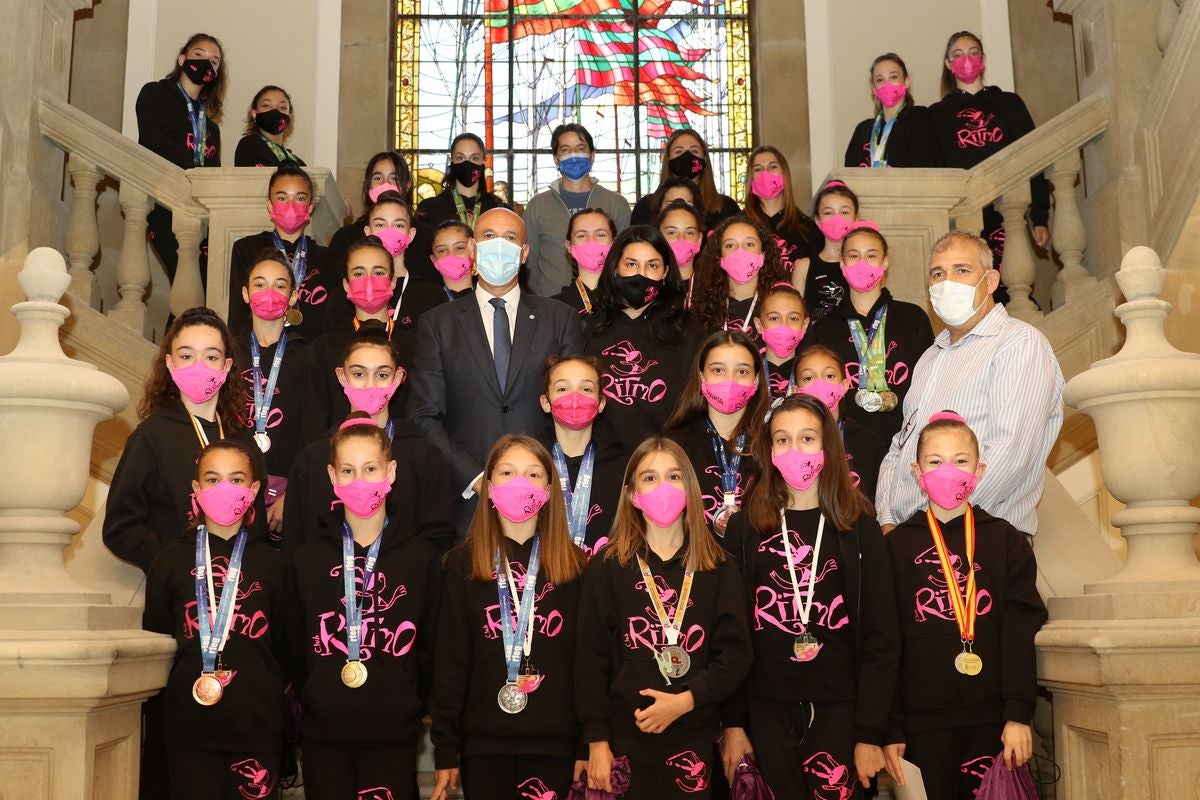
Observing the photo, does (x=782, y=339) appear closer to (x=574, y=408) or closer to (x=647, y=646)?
(x=574, y=408)

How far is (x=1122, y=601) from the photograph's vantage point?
4.61 meters

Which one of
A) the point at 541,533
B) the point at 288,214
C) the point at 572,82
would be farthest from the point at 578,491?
the point at 572,82

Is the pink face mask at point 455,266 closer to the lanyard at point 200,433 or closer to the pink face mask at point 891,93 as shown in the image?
the lanyard at point 200,433

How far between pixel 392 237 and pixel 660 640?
10.2 ft

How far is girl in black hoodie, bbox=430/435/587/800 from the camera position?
15.6 feet

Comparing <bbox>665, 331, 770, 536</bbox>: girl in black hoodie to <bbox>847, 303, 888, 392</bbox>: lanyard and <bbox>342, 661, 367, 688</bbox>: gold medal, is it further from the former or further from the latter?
<bbox>342, 661, 367, 688</bbox>: gold medal

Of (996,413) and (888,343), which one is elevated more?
(888,343)

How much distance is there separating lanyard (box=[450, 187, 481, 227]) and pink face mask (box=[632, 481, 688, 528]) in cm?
389

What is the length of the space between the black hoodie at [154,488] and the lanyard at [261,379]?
588 millimetres

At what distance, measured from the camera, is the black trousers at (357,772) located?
4.79 metres

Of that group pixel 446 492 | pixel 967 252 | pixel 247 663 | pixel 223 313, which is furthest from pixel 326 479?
pixel 223 313

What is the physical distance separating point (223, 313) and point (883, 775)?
440cm

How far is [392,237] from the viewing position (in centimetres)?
724

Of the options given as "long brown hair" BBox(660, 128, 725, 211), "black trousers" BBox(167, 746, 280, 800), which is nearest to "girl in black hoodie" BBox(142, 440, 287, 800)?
"black trousers" BBox(167, 746, 280, 800)
